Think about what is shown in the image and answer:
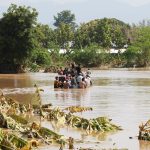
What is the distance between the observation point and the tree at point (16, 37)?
175 ft

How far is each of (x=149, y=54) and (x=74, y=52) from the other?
10.5 metres

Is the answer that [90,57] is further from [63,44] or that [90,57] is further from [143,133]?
[143,133]

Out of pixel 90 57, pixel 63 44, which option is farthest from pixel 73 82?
pixel 63 44

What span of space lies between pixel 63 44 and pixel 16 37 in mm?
30358

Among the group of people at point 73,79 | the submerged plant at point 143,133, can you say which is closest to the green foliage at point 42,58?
the group of people at point 73,79

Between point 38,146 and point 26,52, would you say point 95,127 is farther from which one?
point 26,52

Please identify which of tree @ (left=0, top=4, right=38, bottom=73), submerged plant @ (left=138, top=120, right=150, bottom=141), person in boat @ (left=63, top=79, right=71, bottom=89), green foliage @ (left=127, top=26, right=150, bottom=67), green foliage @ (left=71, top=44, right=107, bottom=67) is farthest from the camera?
green foliage @ (left=127, top=26, right=150, bottom=67)

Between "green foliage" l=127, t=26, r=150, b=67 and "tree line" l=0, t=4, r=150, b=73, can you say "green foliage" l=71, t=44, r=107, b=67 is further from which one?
"green foliage" l=127, t=26, r=150, b=67

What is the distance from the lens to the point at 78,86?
30.1 metres

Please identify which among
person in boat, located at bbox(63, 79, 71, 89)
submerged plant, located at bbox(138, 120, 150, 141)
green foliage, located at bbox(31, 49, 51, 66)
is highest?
green foliage, located at bbox(31, 49, 51, 66)

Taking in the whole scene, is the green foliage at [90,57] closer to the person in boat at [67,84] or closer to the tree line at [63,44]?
the tree line at [63,44]

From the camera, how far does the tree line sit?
53.7 m

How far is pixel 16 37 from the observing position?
2126 inches

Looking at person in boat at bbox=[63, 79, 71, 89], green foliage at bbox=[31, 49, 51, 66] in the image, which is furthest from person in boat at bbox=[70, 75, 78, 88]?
green foliage at bbox=[31, 49, 51, 66]
